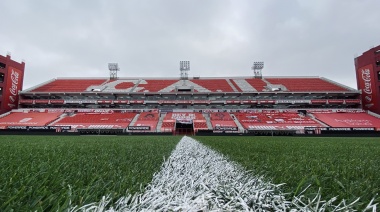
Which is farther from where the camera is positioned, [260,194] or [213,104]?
[213,104]

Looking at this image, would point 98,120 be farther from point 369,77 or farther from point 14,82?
point 369,77

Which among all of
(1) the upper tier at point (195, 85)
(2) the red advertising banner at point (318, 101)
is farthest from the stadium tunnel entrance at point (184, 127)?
(2) the red advertising banner at point (318, 101)

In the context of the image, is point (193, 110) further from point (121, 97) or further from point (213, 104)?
point (121, 97)

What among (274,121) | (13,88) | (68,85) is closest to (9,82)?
(13,88)

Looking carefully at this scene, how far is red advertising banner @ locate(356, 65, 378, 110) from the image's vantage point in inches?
1062

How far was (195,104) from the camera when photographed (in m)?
31.2

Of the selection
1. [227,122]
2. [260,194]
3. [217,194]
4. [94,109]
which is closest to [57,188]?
[217,194]

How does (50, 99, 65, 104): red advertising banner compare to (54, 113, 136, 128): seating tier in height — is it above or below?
above

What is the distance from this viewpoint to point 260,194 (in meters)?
0.81

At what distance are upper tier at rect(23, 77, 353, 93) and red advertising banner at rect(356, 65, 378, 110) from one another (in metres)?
2.10

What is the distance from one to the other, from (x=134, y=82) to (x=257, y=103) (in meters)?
18.8

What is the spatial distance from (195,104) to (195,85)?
4.35m

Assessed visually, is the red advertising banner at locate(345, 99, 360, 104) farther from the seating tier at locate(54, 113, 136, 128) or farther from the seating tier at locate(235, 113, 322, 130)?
the seating tier at locate(54, 113, 136, 128)

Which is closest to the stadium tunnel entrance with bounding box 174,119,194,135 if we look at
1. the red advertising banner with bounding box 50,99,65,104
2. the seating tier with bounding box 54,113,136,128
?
the seating tier with bounding box 54,113,136,128
